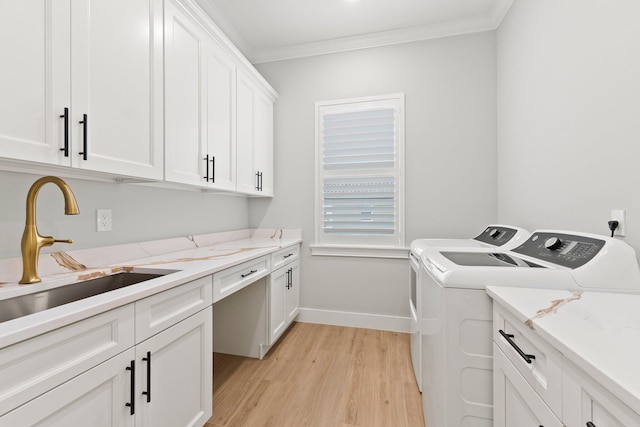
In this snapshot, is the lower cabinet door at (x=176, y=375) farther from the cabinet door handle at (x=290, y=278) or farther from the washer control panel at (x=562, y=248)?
the washer control panel at (x=562, y=248)

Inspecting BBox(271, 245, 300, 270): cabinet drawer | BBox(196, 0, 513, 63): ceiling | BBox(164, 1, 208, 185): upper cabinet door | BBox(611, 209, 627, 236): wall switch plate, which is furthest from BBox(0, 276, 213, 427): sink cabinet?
BBox(196, 0, 513, 63): ceiling

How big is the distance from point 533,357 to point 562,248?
776 millimetres

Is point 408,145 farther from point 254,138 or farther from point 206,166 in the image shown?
point 206,166

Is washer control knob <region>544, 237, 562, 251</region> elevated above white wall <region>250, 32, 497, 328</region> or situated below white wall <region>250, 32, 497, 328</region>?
below

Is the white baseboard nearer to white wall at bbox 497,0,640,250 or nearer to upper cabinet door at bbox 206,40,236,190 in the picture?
white wall at bbox 497,0,640,250

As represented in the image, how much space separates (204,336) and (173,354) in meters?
0.21

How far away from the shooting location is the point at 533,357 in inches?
33.2

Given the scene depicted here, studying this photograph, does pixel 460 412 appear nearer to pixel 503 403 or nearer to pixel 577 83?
pixel 503 403

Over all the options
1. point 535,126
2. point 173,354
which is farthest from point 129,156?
point 535,126

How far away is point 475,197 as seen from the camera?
102 inches

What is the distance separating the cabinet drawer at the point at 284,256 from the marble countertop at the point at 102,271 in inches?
6.3

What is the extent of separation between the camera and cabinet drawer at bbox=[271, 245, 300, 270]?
2328 mm

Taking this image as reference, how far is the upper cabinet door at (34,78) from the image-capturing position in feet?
3.01

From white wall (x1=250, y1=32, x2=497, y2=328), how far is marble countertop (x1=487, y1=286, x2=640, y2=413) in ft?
5.49
